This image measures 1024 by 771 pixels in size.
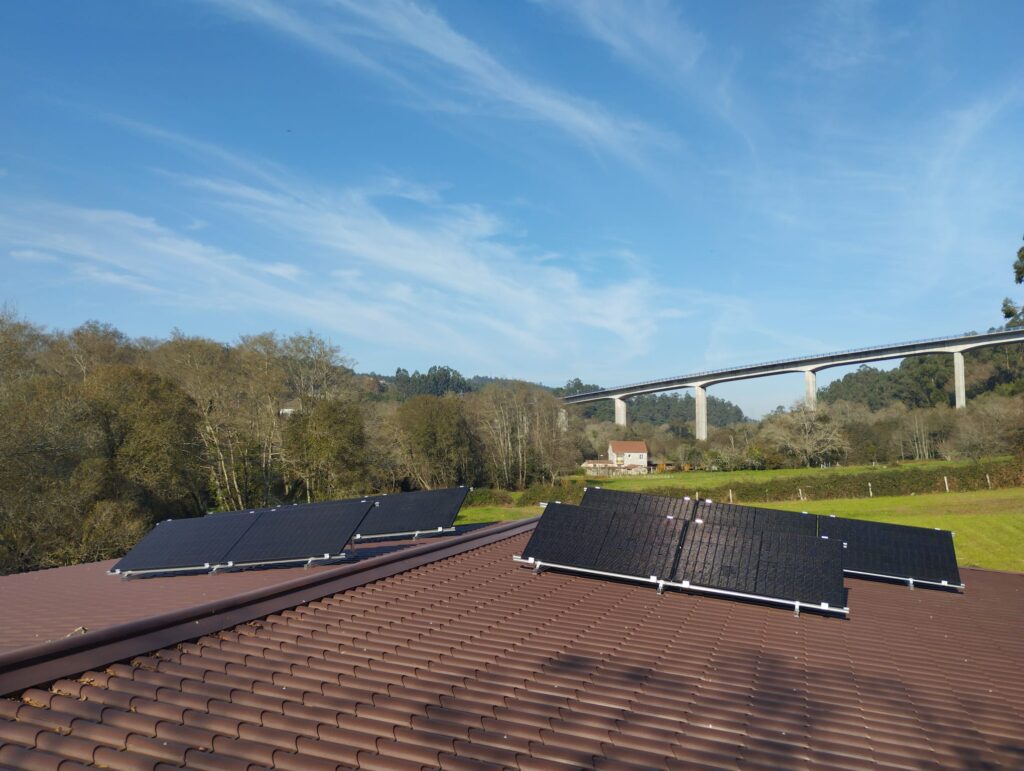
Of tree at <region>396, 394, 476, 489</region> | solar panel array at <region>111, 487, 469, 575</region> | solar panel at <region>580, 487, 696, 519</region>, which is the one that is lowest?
solar panel array at <region>111, 487, 469, 575</region>

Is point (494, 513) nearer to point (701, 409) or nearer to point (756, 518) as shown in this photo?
point (756, 518)

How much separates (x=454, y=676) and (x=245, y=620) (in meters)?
2.17

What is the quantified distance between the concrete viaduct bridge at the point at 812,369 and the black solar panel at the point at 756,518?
64.5 m

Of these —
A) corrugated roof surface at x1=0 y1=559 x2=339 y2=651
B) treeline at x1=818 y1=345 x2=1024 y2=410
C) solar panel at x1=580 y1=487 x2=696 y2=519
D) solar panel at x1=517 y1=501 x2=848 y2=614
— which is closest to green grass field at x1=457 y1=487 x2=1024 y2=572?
solar panel at x1=580 y1=487 x2=696 y2=519

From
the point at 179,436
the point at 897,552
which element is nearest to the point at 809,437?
the point at 179,436

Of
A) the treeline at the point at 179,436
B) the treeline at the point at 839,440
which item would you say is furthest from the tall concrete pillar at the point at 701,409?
the treeline at the point at 179,436

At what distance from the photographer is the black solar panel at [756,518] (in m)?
10.4

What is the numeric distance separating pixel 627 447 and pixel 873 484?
54073mm

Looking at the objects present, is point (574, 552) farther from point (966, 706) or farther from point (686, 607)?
point (966, 706)

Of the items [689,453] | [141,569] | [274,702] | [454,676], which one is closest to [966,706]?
[454,676]

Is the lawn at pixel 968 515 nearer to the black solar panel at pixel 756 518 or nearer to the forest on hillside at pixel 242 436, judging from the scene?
the forest on hillside at pixel 242 436

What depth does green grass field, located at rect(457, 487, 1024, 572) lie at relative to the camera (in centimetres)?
2675

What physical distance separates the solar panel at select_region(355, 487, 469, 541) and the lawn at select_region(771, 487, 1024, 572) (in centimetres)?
2068

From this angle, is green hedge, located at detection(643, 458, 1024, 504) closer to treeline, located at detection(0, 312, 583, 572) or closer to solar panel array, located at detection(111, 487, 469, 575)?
treeline, located at detection(0, 312, 583, 572)
